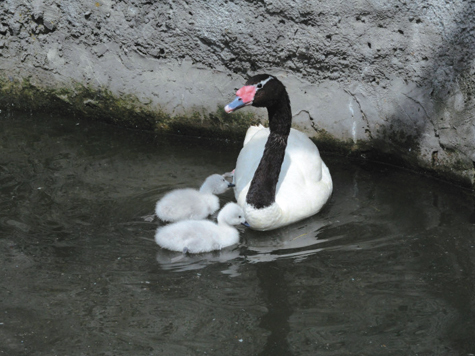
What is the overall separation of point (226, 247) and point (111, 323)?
134 cm

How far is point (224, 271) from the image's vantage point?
4969mm

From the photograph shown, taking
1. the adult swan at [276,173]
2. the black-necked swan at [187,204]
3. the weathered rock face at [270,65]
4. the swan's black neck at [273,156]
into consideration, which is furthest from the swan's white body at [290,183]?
the weathered rock face at [270,65]

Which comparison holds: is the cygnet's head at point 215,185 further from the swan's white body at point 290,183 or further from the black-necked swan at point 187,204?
the swan's white body at point 290,183

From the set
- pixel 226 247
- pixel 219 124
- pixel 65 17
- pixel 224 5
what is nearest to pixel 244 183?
pixel 226 247

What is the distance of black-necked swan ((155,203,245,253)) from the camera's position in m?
5.15

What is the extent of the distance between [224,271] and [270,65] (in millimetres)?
2925

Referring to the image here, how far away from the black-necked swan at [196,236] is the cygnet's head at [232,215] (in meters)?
0.06

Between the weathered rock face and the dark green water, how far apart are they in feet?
1.80

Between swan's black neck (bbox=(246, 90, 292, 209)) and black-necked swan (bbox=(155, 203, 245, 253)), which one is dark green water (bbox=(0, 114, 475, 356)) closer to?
black-necked swan (bbox=(155, 203, 245, 253))

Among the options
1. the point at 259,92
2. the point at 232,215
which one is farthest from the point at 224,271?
the point at 259,92

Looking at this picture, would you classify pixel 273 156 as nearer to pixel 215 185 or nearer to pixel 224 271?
pixel 215 185

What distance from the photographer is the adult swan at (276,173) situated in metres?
5.43

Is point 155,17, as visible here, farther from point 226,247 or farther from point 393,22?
point 226,247

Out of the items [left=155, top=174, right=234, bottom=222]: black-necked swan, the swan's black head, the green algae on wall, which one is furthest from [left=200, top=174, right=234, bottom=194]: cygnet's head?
the green algae on wall
